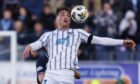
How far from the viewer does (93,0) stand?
642 inches

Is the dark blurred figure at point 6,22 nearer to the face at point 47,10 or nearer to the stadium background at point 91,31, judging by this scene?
the stadium background at point 91,31

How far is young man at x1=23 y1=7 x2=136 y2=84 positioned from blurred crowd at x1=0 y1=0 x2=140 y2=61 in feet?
17.4

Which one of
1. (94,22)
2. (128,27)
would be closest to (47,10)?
(94,22)

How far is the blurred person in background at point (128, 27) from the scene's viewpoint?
1548 cm

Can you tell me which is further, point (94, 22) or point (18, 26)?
point (94, 22)

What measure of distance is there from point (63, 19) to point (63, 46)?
38 cm

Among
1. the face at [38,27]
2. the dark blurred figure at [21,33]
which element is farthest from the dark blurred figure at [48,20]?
the dark blurred figure at [21,33]

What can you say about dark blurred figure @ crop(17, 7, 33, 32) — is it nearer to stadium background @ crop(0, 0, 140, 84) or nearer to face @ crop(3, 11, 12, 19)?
stadium background @ crop(0, 0, 140, 84)

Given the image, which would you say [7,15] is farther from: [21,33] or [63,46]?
[63,46]

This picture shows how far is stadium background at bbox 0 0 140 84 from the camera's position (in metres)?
14.6

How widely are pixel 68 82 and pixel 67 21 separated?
855mm

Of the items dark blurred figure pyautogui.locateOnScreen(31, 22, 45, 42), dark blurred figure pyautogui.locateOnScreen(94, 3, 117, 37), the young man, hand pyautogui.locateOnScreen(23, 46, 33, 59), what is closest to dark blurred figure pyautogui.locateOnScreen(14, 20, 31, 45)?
dark blurred figure pyautogui.locateOnScreen(31, 22, 45, 42)

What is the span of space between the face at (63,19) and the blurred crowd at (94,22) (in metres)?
5.30

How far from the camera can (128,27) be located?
1548 centimetres
